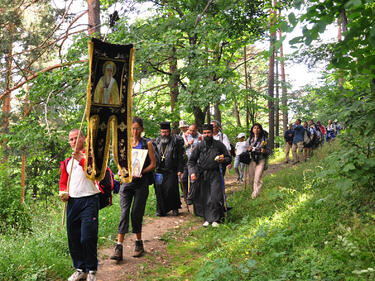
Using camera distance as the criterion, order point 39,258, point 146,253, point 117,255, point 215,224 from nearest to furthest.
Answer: point 39,258 < point 117,255 < point 146,253 < point 215,224

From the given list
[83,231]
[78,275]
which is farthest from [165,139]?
[78,275]

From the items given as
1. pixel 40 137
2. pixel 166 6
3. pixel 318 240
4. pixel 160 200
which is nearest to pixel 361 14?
pixel 318 240

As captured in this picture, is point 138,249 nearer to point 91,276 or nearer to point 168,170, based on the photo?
point 91,276

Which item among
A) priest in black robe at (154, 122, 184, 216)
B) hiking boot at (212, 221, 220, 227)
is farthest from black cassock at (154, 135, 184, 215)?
hiking boot at (212, 221, 220, 227)

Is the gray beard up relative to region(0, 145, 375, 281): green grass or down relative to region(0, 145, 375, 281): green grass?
up

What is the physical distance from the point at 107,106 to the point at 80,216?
5.37 ft

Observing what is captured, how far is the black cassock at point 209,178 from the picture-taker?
7812 mm

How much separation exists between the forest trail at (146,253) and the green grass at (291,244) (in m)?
0.24

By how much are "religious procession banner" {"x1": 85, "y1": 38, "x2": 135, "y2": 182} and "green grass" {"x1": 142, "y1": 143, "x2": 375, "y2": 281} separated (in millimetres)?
1958

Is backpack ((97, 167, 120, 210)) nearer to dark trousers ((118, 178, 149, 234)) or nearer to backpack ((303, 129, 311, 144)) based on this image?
dark trousers ((118, 178, 149, 234))

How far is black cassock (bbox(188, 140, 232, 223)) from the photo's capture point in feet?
25.6

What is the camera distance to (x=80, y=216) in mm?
4602

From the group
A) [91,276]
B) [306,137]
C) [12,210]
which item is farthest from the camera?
[306,137]

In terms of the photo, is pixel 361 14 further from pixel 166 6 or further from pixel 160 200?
pixel 166 6
